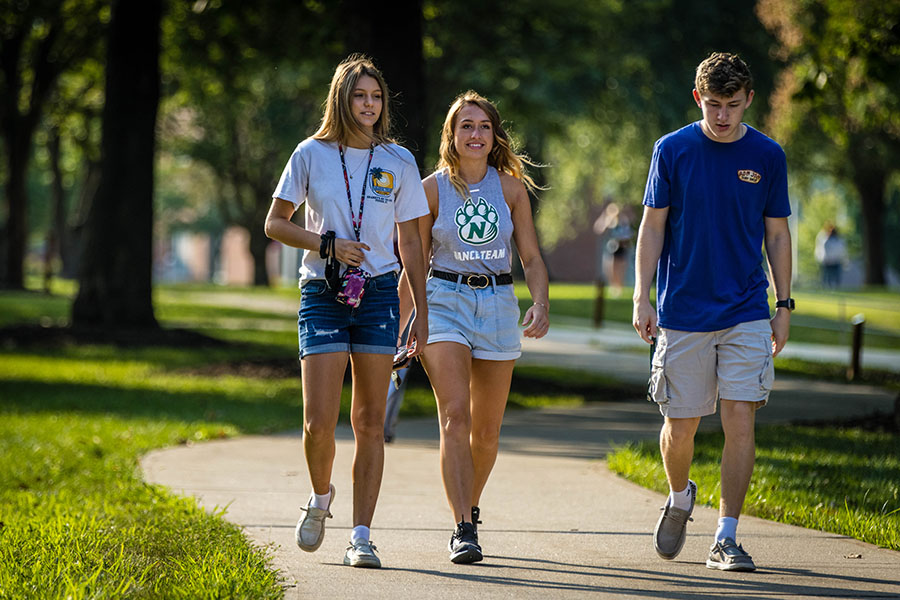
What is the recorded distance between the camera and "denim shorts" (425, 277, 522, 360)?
566 cm

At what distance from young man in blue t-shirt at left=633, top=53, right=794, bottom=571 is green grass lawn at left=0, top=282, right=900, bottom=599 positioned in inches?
51.5

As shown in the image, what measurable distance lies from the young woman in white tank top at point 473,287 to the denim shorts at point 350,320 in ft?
1.00

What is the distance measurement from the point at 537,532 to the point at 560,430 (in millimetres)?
4300

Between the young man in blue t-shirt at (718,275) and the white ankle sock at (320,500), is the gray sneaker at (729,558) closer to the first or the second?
the young man in blue t-shirt at (718,275)

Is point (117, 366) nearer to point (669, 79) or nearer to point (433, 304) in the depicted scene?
point (433, 304)

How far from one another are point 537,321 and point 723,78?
1.29 meters

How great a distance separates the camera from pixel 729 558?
5.26 metres

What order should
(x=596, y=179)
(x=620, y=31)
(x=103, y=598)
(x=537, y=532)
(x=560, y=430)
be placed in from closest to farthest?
1. (x=103, y=598)
2. (x=537, y=532)
3. (x=560, y=430)
4. (x=620, y=31)
5. (x=596, y=179)

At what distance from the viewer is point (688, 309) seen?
545cm

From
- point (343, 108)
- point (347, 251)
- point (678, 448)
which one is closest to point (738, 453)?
point (678, 448)

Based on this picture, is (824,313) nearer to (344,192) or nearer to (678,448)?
(678,448)

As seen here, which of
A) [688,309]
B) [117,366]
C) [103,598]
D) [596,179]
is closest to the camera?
[103,598]

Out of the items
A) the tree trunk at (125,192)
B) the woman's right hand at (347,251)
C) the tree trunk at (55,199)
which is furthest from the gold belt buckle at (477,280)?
the tree trunk at (55,199)

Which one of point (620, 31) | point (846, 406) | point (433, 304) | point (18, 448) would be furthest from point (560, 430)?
point (620, 31)
